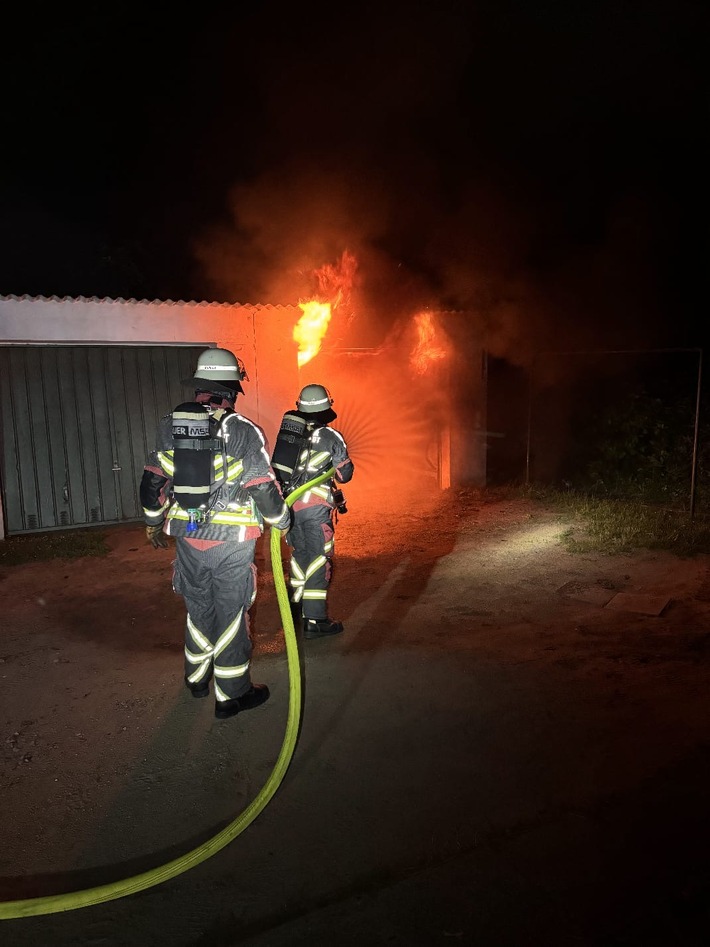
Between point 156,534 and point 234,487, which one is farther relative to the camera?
point 156,534

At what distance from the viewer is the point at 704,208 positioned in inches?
534

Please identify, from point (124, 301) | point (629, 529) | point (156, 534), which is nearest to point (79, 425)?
point (124, 301)

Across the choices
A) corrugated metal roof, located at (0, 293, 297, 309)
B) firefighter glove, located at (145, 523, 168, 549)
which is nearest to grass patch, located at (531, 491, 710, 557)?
firefighter glove, located at (145, 523, 168, 549)

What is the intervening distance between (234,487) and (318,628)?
1.73 m

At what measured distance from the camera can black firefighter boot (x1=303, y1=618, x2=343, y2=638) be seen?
5.20 m

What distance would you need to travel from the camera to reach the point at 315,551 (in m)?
5.24

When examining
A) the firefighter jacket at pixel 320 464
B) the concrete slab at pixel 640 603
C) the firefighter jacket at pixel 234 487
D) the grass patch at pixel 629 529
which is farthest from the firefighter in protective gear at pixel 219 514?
the grass patch at pixel 629 529

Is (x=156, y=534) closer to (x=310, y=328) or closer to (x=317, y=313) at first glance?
(x=310, y=328)

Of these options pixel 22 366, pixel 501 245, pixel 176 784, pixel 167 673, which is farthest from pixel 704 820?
pixel 501 245

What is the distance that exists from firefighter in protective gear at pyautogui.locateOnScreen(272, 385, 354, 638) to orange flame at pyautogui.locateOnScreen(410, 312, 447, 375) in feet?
20.8

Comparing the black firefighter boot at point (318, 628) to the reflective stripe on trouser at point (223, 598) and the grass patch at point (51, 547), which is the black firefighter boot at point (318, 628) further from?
the grass patch at point (51, 547)

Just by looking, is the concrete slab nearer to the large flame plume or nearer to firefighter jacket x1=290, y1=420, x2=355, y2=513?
firefighter jacket x1=290, y1=420, x2=355, y2=513

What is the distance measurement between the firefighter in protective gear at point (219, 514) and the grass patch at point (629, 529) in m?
4.52

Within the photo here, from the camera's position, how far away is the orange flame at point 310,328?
32.5ft
